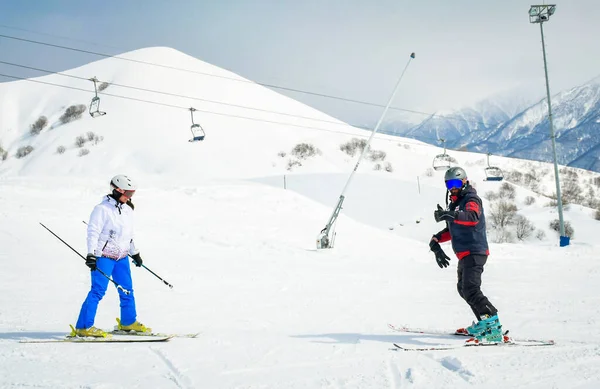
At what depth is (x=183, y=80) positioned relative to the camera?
84875 millimetres

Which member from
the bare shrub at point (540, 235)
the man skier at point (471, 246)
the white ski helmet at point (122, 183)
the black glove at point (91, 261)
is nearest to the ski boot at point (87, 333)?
the black glove at point (91, 261)

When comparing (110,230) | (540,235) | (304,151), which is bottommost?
(540,235)

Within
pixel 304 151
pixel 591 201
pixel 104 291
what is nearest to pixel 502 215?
pixel 304 151

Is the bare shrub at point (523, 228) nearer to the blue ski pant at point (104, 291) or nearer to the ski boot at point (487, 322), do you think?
the ski boot at point (487, 322)

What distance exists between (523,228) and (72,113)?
68702 millimetres

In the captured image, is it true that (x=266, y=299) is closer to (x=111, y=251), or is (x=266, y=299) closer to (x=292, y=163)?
(x=111, y=251)

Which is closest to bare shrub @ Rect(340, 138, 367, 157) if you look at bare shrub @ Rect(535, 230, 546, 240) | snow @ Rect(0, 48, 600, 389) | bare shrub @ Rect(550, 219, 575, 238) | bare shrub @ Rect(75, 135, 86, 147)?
bare shrub @ Rect(550, 219, 575, 238)

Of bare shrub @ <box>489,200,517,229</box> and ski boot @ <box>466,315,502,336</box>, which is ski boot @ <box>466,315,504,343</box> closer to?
ski boot @ <box>466,315,502,336</box>

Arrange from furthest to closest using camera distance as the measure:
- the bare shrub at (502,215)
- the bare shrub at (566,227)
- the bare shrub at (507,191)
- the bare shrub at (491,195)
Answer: the bare shrub at (507,191)
the bare shrub at (491,195)
the bare shrub at (502,215)
the bare shrub at (566,227)

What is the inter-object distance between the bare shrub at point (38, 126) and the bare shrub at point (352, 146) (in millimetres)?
48907

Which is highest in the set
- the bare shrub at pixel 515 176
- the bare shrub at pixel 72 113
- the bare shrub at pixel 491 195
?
the bare shrub at pixel 72 113

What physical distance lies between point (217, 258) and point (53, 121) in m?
71.5

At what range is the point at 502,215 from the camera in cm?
4169

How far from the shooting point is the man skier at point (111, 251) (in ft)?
16.4
